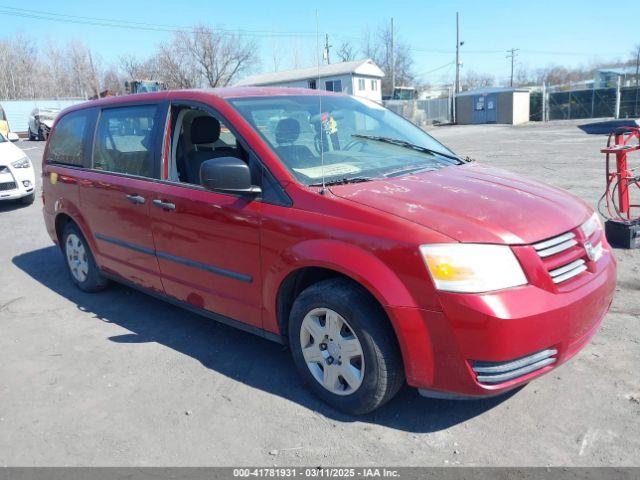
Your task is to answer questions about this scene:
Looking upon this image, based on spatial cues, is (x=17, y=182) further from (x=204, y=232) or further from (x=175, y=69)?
(x=175, y=69)

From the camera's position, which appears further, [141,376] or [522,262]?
[141,376]

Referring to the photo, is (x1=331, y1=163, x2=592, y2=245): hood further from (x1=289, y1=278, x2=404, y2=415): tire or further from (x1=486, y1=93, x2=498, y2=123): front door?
(x1=486, y1=93, x2=498, y2=123): front door

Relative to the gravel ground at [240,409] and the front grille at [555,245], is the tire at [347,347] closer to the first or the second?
the gravel ground at [240,409]

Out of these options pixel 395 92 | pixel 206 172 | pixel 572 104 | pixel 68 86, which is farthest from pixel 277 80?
pixel 206 172

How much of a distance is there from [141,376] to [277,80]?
165 ft

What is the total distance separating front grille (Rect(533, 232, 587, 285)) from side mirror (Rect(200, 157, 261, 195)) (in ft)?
5.35

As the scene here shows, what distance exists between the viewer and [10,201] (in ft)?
36.1

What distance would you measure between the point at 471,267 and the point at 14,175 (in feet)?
31.8

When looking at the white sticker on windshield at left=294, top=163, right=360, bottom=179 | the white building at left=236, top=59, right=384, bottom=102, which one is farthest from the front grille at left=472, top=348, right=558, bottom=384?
the white building at left=236, top=59, right=384, bottom=102

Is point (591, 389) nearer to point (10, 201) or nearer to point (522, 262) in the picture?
point (522, 262)

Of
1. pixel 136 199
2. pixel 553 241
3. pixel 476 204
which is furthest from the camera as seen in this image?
pixel 136 199

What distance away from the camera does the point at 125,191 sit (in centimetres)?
423

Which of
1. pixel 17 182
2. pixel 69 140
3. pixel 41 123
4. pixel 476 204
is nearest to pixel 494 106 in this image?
pixel 41 123

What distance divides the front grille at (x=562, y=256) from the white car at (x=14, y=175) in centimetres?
983
